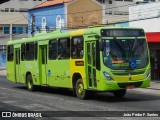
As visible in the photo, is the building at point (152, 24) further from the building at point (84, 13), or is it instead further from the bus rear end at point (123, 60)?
the building at point (84, 13)

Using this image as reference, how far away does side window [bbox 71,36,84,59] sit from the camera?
18333 millimetres

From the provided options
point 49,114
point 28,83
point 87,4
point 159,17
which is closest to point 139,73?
point 49,114

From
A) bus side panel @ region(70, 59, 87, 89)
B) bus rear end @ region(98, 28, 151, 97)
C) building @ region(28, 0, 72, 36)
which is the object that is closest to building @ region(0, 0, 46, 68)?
building @ region(28, 0, 72, 36)

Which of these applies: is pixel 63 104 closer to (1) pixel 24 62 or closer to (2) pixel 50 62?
(2) pixel 50 62

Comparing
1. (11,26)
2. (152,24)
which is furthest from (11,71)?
(11,26)

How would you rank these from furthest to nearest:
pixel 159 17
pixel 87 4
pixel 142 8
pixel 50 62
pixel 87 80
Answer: pixel 87 4, pixel 142 8, pixel 159 17, pixel 50 62, pixel 87 80

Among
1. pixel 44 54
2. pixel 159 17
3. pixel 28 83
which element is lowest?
pixel 28 83

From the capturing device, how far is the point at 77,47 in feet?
61.1

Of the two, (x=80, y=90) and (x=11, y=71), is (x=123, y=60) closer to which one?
(x=80, y=90)

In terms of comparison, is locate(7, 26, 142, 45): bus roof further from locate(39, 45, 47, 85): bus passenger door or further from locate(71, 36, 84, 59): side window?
locate(39, 45, 47, 85): bus passenger door

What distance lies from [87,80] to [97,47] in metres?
1.49

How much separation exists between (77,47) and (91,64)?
53.4 inches

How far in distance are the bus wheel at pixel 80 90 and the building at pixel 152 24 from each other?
11515 mm

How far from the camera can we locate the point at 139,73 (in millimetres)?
17359
